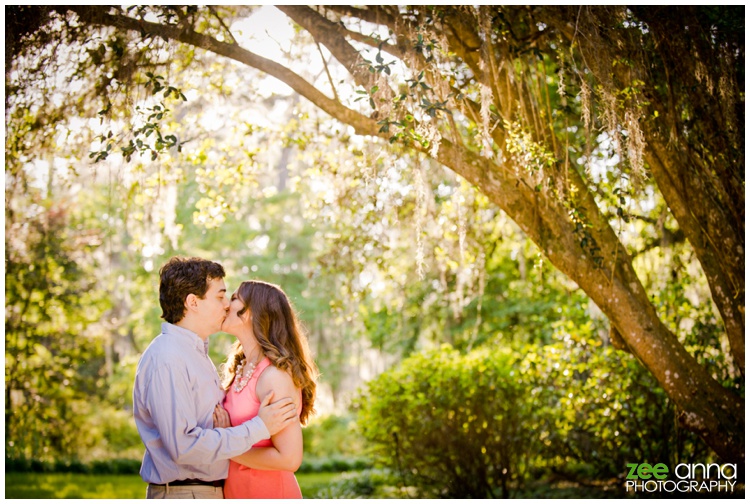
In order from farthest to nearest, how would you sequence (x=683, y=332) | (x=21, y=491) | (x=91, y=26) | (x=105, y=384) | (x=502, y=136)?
(x=105, y=384)
(x=21, y=491)
(x=683, y=332)
(x=502, y=136)
(x=91, y=26)

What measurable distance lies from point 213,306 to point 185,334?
18 centimetres

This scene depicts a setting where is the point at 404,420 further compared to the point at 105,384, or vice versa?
the point at 105,384

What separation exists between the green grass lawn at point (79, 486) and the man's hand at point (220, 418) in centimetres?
519

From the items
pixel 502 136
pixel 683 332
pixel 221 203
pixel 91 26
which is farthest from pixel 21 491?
pixel 683 332

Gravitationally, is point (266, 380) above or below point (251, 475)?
above

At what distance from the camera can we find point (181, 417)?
246cm

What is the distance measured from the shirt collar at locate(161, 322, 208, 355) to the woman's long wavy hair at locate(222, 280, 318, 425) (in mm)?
260

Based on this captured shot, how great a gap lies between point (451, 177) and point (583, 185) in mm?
4477

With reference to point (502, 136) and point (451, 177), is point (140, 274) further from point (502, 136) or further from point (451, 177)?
point (502, 136)

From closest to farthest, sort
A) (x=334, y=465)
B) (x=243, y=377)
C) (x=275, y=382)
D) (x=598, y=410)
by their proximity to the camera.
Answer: (x=275, y=382) < (x=243, y=377) < (x=598, y=410) < (x=334, y=465)

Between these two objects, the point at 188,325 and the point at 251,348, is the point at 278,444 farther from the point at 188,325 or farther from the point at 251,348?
the point at 188,325

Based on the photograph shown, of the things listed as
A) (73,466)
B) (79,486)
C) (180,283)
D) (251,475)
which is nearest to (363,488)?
(79,486)

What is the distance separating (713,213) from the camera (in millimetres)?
4047

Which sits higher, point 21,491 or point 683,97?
point 683,97
